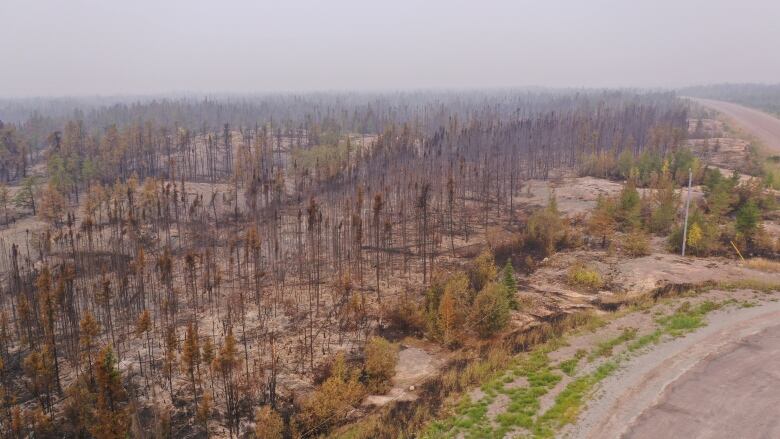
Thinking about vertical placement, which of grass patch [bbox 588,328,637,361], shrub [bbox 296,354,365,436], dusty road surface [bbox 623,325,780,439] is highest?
dusty road surface [bbox 623,325,780,439]

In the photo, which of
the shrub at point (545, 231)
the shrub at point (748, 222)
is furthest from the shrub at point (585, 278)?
the shrub at point (748, 222)

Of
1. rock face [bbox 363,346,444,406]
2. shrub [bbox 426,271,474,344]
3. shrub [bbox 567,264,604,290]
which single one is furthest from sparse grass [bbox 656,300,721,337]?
rock face [bbox 363,346,444,406]

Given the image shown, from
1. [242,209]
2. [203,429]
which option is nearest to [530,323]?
[203,429]

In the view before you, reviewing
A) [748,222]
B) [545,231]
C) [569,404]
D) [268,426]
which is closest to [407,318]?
[268,426]

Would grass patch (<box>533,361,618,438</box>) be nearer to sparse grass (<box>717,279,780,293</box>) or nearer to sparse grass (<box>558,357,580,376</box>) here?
sparse grass (<box>558,357,580,376</box>)

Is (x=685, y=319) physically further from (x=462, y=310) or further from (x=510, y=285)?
(x=462, y=310)

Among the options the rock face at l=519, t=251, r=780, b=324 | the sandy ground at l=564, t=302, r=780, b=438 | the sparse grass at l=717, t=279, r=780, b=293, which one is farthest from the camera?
the rock face at l=519, t=251, r=780, b=324
